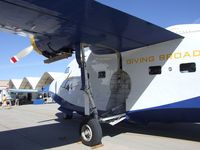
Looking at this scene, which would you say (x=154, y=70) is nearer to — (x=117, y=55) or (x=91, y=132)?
(x=117, y=55)

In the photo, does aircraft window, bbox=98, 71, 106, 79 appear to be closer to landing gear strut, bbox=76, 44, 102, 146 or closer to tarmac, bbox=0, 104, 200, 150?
landing gear strut, bbox=76, 44, 102, 146

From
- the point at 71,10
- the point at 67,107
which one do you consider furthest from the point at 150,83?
the point at 67,107

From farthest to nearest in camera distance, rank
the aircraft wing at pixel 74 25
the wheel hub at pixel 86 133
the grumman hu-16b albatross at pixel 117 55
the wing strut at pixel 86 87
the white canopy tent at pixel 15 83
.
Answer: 1. the white canopy tent at pixel 15 83
2. the wing strut at pixel 86 87
3. the wheel hub at pixel 86 133
4. the grumman hu-16b albatross at pixel 117 55
5. the aircraft wing at pixel 74 25

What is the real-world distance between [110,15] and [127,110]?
417 centimetres

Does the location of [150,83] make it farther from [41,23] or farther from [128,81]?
[41,23]

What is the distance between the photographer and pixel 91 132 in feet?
29.8

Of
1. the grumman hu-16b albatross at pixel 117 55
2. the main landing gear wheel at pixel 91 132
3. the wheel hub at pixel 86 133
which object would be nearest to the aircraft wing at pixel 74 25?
Answer: the grumman hu-16b albatross at pixel 117 55

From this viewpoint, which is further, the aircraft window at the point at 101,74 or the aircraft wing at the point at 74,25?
the aircraft window at the point at 101,74

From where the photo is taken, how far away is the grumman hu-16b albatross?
23.4 feet

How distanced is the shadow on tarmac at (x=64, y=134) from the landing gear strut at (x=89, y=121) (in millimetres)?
635

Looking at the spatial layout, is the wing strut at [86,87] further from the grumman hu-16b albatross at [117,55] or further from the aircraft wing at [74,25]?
the aircraft wing at [74,25]

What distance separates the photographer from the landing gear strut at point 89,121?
29.5 ft

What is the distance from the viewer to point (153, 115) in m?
9.62

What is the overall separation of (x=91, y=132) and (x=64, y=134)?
224 centimetres
